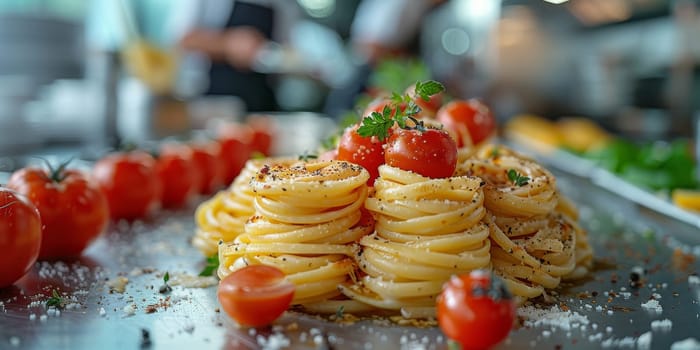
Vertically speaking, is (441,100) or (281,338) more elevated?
(441,100)

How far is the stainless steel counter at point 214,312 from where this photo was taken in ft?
6.22

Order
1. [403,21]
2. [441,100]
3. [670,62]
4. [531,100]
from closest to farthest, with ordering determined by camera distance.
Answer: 1. [441,100]
2. [403,21]
3. [670,62]
4. [531,100]

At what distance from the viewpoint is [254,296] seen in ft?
6.30

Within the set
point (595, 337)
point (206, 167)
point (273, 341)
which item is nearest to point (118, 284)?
point (273, 341)

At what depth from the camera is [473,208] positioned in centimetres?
→ 212

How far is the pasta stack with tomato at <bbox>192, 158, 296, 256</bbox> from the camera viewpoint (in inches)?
106

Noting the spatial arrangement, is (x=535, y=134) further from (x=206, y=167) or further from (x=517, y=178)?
(x=517, y=178)

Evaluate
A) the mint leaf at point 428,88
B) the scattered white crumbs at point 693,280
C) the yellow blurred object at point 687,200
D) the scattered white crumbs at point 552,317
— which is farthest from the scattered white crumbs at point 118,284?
the yellow blurred object at point 687,200

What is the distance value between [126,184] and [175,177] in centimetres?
47

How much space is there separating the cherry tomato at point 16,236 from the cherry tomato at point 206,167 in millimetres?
1952

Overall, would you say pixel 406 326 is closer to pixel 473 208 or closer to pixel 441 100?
pixel 473 208

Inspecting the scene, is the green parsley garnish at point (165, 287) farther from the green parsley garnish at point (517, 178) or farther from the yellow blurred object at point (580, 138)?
the yellow blurred object at point (580, 138)

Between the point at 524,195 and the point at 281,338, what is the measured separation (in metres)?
1.02

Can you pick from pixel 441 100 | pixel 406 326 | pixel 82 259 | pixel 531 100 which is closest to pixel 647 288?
pixel 406 326
